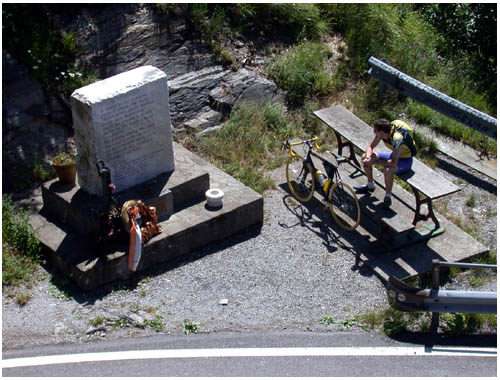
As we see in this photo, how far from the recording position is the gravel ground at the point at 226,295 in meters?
7.89

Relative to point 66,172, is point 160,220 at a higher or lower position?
lower

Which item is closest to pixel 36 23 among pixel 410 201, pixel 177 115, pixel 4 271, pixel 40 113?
pixel 40 113

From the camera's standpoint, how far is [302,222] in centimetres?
988

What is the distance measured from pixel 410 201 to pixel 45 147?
5321 mm

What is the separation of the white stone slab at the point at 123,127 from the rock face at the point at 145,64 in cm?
210

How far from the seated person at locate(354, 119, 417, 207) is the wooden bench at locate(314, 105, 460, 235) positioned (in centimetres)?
18

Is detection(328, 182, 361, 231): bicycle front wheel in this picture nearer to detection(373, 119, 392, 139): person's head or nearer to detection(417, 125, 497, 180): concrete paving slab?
detection(373, 119, 392, 139): person's head

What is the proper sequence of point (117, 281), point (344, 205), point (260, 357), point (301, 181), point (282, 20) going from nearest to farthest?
1. point (260, 357)
2. point (117, 281)
3. point (344, 205)
4. point (301, 181)
5. point (282, 20)

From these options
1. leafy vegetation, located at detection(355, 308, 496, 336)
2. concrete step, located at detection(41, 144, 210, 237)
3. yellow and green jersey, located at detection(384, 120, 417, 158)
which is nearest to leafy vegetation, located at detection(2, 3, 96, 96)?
concrete step, located at detection(41, 144, 210, 237)

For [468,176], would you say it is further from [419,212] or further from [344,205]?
[344,205]

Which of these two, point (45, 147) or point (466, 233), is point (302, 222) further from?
point (45, 147)

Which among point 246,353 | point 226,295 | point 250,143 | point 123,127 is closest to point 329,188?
point 250,143

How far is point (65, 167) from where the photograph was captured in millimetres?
9156

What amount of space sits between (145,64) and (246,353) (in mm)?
6289
